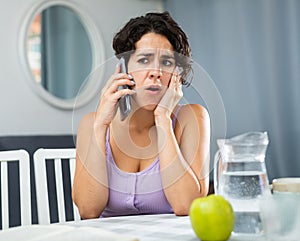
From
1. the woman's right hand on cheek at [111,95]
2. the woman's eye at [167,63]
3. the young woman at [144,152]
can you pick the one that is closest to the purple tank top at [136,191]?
the young woman at [144,152]

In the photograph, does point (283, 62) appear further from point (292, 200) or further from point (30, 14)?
point (292, 200)

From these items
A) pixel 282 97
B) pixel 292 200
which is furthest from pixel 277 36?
pixel 292 200

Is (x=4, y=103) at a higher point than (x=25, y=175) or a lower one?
higher

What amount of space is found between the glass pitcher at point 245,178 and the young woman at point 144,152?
36cm

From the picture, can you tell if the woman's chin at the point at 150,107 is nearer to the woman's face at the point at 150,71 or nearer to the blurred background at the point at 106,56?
the woman's face at the point at 150,71

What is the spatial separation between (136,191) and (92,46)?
2129 mm

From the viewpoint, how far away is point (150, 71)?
3.68 ft

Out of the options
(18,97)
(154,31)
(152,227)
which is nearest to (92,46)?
(18,97)

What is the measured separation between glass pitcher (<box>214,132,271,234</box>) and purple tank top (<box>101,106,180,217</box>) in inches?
18.4

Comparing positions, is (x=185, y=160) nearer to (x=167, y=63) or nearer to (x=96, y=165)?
(x=96, y=165)

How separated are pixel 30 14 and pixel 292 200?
2527mm

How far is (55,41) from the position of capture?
318 cm

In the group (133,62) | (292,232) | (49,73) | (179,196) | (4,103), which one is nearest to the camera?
(292,232)

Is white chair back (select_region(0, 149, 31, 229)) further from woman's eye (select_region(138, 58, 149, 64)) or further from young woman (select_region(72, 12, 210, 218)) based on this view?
woman's eye (select_region(138, 58, 149, 64))
